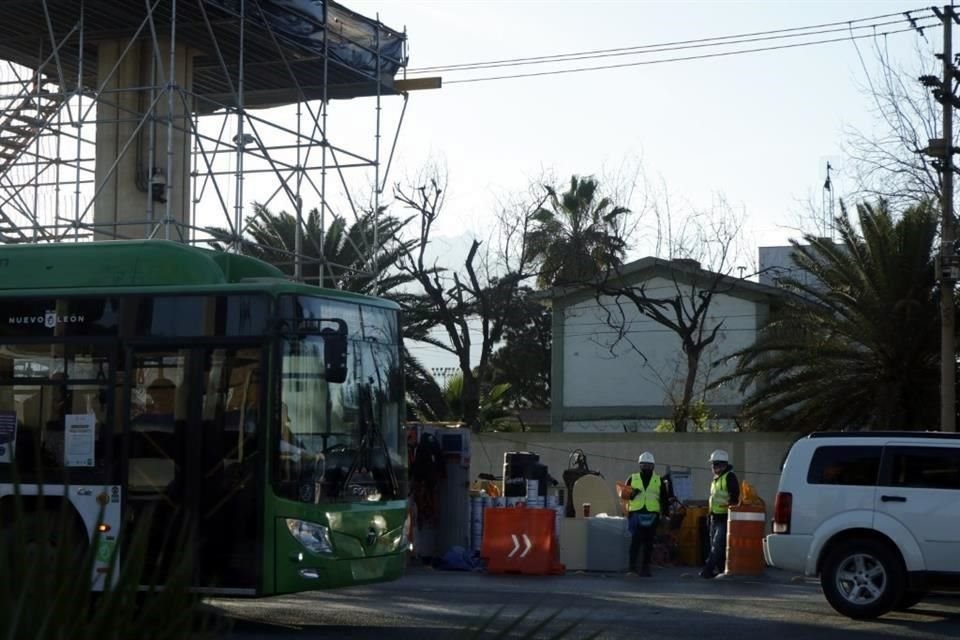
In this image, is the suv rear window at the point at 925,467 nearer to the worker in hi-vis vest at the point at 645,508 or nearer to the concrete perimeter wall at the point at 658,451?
the worker in hi-vis vest at the point at 645,508

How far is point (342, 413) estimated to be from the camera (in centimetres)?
1280

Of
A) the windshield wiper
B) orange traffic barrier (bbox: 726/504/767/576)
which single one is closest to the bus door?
the windshield wiper

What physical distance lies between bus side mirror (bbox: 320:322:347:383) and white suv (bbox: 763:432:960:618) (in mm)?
5021

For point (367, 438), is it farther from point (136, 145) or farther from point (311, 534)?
point (136, 145)

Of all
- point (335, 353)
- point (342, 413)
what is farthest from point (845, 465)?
point (335, 353)

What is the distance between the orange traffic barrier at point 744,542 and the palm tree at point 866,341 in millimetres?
7128

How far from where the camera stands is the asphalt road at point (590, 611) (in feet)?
42.1

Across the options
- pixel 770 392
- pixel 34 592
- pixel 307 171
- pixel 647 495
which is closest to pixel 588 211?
pixel 770 392

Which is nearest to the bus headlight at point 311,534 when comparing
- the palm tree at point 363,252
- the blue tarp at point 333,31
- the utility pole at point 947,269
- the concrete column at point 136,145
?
the concrete column at point 136,145

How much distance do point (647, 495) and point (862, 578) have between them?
20.2 ft

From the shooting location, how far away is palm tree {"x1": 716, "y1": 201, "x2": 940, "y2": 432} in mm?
26781

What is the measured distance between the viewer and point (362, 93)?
26438mm

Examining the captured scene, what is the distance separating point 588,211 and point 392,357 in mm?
31381

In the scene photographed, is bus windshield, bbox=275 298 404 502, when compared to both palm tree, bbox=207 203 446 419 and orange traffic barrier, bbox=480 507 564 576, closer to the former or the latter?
orange traffic barrier, bbox=480 507 564 576
